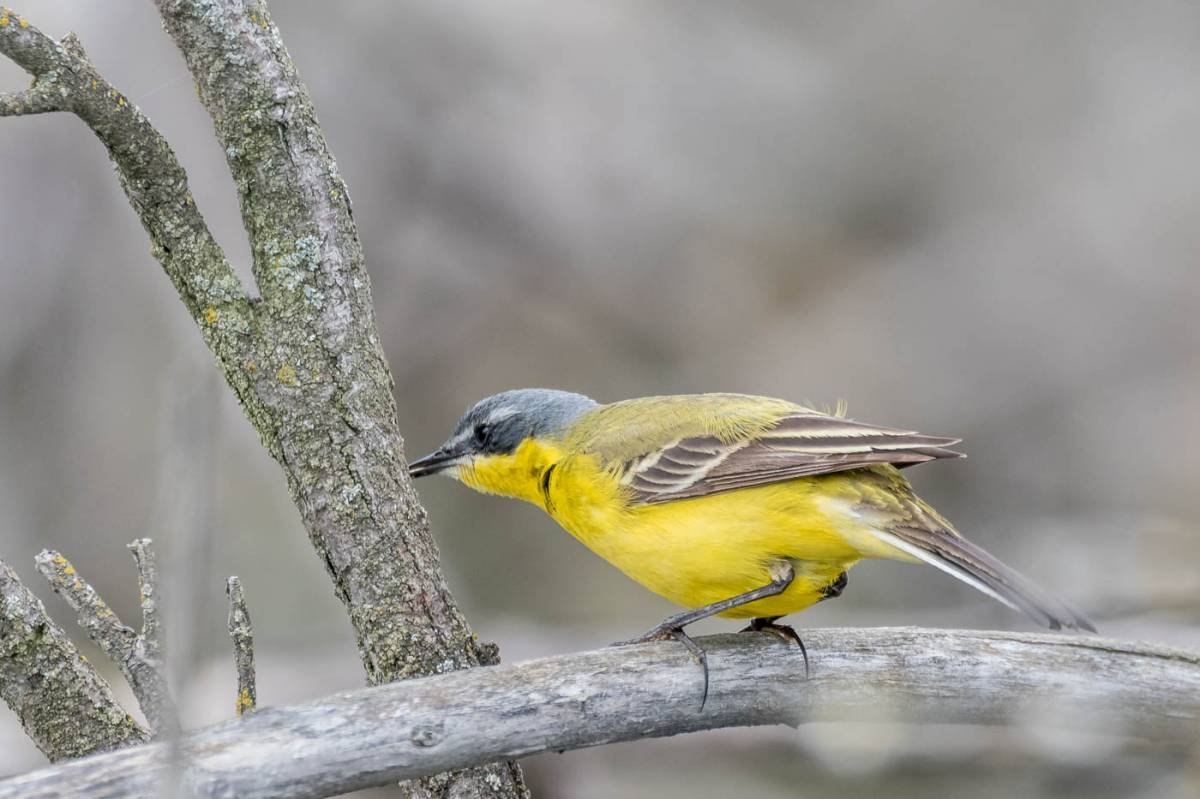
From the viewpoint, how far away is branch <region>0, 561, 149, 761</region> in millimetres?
3410

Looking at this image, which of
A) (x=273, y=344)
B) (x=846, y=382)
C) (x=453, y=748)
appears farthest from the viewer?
(x=846, y=382)

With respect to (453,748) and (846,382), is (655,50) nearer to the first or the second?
(846,382)

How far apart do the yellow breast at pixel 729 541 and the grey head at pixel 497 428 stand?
63 centimetres

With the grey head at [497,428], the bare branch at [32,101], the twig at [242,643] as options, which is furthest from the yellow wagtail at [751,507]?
the bare branch at [32,101]

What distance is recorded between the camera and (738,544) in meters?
4.07

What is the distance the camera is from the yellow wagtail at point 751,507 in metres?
3.91

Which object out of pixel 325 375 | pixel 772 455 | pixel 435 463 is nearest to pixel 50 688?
pixel 325 375

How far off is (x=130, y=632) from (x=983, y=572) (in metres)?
2.53

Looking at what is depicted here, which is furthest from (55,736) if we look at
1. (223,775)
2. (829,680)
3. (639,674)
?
(829,680)

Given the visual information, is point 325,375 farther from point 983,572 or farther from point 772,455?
point 983,572

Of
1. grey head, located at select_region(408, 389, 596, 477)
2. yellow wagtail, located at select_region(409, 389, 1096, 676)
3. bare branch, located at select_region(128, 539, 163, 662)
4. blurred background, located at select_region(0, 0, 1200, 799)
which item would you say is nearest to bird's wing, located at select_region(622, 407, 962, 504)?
yellow wagtail, located at select_region(409, 389, 1096, 676)

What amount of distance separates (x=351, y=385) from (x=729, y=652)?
1.52 metres

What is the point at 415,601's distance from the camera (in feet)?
12.5

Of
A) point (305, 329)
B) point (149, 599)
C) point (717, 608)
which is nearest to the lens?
point (149, 599)
